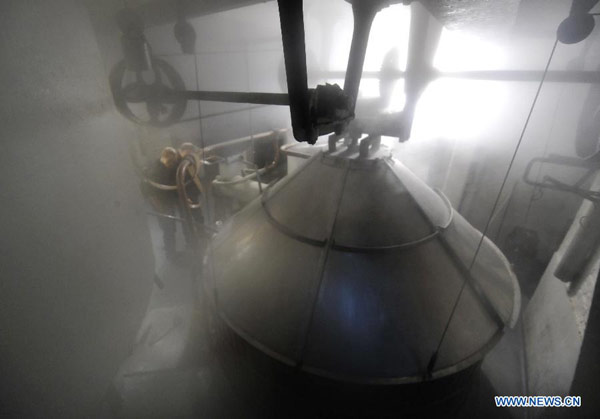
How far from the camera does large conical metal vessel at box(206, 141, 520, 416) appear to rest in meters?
1.75

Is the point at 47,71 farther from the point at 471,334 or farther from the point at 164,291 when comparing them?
the point at 164,291

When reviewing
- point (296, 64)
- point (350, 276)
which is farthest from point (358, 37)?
point (350, 276)

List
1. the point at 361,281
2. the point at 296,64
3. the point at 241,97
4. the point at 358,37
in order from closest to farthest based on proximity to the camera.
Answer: the point at 296,64
the point at 358,37
the point at 241,97
the point at 361,281

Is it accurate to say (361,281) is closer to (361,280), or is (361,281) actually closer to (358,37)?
(361,280)

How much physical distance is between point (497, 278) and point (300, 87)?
2.37 metres

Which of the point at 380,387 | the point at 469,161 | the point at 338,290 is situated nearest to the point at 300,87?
the point at 338,290

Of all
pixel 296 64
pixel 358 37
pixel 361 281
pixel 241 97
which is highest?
pixel 358 37

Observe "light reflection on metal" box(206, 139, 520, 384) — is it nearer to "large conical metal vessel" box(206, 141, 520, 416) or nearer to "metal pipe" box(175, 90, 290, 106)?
"large conical metal vessel" box(206, 141, 520, 416)

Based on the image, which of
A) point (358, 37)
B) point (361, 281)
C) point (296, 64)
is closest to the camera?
point (296, 64)

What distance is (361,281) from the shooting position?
190cm

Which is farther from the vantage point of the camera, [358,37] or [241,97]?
[241,97]

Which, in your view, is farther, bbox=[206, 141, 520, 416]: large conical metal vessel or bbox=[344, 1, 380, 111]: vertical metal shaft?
bbox=[206, 141, 520, 416]: large conical metal vessel

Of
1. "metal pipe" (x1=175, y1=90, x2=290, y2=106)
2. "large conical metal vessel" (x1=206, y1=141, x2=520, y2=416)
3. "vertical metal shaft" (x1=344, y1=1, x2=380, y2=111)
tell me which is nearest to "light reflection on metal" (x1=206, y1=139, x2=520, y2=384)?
"large conical metal vessel" (x1=206, y1=141, x2=520, y2=416)

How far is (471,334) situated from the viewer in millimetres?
1869
